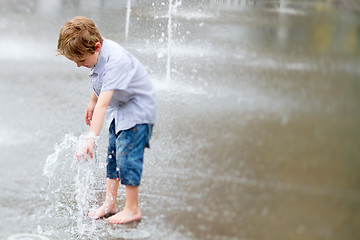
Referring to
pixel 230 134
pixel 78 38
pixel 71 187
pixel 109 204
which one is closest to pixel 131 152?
pixel 109 204

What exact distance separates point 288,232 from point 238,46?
4.44 ft

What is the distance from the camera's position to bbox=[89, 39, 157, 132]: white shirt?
2299mm

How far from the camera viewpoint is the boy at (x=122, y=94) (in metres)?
2.30

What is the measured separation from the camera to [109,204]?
2.52 m

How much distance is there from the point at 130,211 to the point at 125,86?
561 millimetres

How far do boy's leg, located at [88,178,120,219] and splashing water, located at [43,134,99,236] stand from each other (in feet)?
0.17

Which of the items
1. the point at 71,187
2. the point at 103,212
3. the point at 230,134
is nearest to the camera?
the point at 103,212

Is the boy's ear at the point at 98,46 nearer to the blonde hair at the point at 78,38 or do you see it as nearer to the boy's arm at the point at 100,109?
the blonde hair at the point at 78,38

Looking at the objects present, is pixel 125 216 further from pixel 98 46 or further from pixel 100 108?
pixel 98 46

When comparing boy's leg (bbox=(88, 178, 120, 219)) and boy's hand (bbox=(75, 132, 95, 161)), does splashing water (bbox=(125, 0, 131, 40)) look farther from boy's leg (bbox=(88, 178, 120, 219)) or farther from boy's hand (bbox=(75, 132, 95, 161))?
boy's hand (bbox=(75, 132, 95, 161))

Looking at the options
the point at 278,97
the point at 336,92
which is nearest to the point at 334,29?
the point at 336,92

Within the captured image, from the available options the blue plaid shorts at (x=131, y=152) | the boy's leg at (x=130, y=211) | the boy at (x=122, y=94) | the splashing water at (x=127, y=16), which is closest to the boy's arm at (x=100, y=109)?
the boy at (x=122, y=94)

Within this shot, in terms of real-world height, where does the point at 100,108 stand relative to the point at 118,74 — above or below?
below

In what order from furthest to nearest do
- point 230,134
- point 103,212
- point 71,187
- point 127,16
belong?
1. point 127,16
2. point 230,134
3. point 71,187
4. point 103,212
